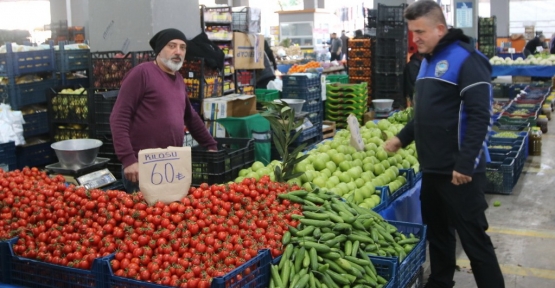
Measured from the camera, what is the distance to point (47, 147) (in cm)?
713

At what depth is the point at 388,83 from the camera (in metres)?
11.8

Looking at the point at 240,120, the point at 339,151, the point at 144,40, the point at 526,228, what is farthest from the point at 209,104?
the point at 526,228

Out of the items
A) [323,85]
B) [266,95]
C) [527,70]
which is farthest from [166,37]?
[527,70]

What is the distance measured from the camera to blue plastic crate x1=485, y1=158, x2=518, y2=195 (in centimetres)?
687

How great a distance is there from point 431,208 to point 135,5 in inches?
176

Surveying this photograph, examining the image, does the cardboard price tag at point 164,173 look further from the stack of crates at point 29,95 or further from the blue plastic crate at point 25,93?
the blue plastic crate at point 25,93

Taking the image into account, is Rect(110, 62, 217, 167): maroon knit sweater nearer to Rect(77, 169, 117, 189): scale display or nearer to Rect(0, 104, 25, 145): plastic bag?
Rect(77, 169, 117, 189): scale display

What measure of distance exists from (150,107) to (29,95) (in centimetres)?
384

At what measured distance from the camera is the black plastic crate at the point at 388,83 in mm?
11672

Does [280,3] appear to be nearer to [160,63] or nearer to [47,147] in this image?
[47,147]

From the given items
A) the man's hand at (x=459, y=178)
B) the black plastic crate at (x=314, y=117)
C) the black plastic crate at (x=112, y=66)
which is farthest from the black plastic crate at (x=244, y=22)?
the man's hand at (x=459, y=178)

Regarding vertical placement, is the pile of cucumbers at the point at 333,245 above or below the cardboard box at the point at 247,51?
below

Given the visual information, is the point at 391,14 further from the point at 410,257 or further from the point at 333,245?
the point at 333,245

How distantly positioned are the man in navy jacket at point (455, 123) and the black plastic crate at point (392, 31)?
8.23m
